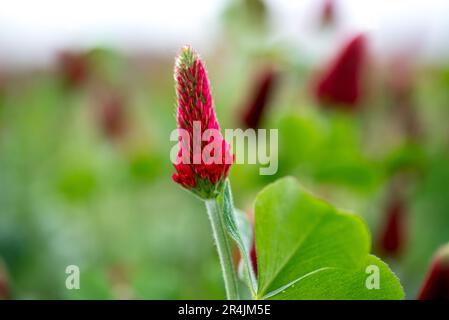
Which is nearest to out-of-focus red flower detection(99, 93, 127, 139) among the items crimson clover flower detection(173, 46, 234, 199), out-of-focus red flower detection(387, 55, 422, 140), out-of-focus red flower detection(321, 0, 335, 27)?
out-of-focus red flower detection(321, 0, 335, 27)

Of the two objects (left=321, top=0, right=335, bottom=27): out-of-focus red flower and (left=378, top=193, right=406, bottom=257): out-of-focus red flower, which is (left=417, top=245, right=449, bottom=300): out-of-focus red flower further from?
(left=321, top=0, right=335, bottom=27): out-of-focus red flower

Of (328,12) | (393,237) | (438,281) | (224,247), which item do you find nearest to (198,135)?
(224,247)

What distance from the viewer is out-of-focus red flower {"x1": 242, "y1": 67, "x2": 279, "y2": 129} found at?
107 centimetres

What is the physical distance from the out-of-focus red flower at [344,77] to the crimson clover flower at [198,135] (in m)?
0.61

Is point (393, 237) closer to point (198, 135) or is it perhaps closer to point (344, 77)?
point (344, 77)

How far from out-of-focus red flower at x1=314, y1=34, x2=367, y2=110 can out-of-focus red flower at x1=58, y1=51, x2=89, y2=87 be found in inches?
21.0

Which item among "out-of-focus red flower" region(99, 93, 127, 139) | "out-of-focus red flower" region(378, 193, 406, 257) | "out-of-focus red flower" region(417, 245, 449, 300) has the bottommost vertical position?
"out-of-focus red flower" region(417, 245, 449, 300)

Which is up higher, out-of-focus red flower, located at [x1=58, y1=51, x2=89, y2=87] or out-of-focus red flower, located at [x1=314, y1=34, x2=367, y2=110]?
out-of-focus red flower, located at [x1=58, y1=51, x2=89, y2=87]

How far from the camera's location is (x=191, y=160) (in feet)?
1.56

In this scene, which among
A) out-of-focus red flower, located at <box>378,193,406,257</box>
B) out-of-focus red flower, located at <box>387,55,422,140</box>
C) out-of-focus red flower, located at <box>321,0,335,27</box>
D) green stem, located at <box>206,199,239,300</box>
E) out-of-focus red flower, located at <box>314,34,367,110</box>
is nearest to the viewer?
green stem, located at <box>206,199,239,300</box>

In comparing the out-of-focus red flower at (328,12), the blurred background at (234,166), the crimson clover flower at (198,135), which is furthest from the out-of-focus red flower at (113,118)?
the crimson clover flower at (198,135)

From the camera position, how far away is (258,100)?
3.53ft

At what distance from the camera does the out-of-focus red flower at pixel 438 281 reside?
0.54 meters

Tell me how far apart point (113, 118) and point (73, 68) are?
0.13m
